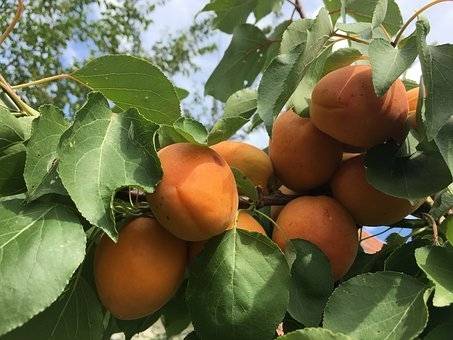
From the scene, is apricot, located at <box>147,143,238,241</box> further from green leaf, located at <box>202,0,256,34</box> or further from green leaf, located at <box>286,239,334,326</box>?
green leaf, located at <box>202,0,256,34</box>

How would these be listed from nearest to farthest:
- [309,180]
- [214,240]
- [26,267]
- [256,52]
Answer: [26,267] → [214,240] → [309,180] → [256,52]

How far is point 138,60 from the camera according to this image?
67 cm

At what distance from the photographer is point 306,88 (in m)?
0.70

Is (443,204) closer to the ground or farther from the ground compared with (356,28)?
closer to the ground

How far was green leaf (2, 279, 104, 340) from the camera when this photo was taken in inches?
24.5

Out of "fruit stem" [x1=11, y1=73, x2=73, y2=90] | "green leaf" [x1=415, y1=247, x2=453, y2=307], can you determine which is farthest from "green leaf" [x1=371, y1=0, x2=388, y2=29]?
"fruit stem" [x1=11, y1=73, x2=73, y2=90]

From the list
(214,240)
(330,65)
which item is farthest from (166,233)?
(330,65)

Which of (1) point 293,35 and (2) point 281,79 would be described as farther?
(1) point 293,35

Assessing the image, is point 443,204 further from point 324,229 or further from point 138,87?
point 138,87

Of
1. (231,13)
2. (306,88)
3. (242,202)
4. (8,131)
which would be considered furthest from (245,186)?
(231,13)

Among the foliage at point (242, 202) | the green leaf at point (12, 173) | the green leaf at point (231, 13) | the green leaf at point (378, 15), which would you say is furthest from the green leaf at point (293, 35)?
the green leaf at point (231, 13)

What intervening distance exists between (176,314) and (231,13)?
590 mm

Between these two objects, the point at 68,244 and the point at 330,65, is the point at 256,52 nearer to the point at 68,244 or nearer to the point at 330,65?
the point at 330,65

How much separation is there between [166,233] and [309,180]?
19 centimetres
